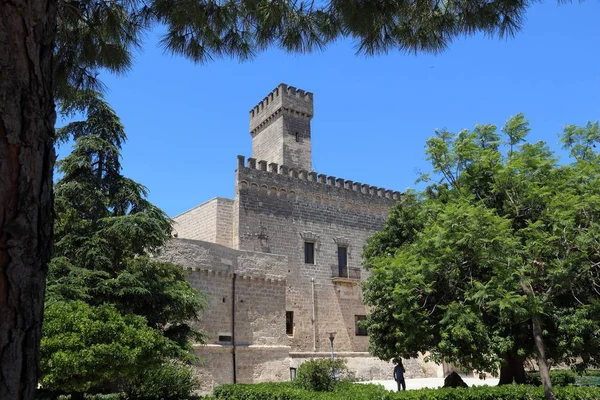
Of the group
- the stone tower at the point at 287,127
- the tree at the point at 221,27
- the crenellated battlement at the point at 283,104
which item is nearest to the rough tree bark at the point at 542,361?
the tree at the point at 221,27

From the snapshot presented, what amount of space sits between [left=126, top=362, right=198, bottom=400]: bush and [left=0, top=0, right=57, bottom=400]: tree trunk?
1270 cm

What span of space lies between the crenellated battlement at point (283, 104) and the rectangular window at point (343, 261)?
7726 millimetres

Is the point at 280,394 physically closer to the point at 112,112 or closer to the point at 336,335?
the point at 112,112

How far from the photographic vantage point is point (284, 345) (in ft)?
70.8

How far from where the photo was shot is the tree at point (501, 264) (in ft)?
38.7

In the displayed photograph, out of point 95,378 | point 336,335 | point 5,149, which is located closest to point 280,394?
point 95,378

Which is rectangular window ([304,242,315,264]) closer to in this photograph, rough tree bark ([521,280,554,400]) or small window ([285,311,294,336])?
small window ([285,311,294,336])

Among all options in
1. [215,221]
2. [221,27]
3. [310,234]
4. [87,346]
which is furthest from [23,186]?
[310,234]

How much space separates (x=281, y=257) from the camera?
22.7 metres

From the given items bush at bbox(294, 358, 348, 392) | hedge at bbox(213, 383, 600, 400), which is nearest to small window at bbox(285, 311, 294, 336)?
bush at bbox(294, 358, 348, 392)

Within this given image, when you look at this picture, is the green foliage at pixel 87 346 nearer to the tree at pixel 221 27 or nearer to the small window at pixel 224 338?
the tree at pixel 221 27

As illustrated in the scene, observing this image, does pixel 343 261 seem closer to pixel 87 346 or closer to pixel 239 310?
pixel 239 310

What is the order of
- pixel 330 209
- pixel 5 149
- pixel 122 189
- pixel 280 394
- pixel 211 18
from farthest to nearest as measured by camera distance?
pixel 330 209 → pixel 122 189 → pixel 280 394 → pixel 211 18 → pixel 5 149

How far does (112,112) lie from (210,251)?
6.18 meters
